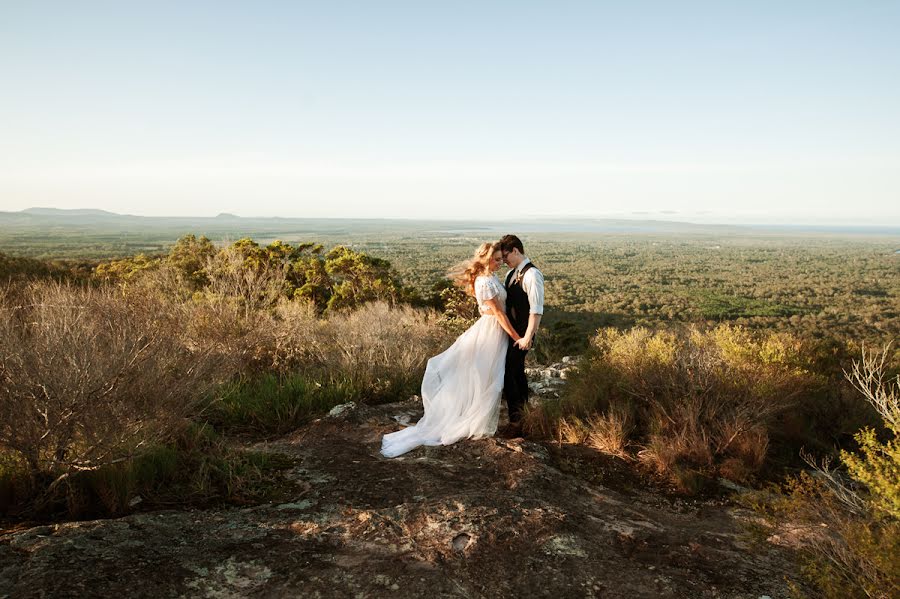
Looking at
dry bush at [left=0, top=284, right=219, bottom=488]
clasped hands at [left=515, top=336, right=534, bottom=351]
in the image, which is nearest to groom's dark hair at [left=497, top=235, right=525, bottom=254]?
clasped hands at [left=515, top=336, right=534, bottom=351]

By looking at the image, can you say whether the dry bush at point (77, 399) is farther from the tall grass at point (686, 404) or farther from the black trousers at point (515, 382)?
the tall grass at point (686, 404)

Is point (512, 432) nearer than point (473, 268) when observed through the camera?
No

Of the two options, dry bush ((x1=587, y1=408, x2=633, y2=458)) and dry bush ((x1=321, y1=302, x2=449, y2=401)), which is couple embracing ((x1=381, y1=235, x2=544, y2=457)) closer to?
dry bush ((x1=587, y1=408, x2=633, y2=458))

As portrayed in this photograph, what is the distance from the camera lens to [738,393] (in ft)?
17.5

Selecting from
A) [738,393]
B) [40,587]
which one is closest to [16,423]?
[40,587]

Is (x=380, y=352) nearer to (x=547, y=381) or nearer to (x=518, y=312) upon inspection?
(x=547, y=381)

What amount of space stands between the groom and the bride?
0.11 m

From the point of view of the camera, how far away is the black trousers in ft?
17.6

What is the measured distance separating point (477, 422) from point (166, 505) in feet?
8.51

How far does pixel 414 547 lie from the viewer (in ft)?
10.00

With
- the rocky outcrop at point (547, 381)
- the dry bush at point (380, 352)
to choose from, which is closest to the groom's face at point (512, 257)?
the rocky outcrop at point (547, 381)

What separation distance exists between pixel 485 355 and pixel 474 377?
0.76 feet

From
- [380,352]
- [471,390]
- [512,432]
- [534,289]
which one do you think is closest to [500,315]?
[534,289]

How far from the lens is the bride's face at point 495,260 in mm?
5059
